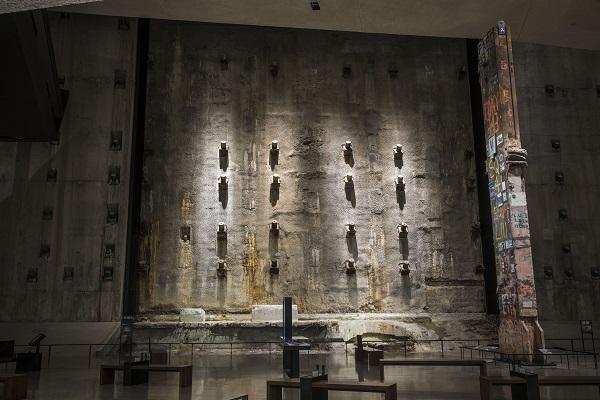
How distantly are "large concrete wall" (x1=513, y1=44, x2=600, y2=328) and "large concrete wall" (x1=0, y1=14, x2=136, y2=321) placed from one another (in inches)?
487

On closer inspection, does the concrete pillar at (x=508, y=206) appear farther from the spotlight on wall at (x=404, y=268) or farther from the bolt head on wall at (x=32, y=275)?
the bolt head on wall at (x=32, y=275)

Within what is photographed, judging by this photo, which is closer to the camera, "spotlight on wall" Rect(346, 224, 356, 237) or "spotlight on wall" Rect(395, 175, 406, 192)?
"spotlight on wall" Rect(346, 224, 356, 237)

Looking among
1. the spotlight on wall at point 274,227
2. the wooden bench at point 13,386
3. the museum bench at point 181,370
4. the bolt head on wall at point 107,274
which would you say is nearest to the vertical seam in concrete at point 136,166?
the bolt head on wall at point 107,274

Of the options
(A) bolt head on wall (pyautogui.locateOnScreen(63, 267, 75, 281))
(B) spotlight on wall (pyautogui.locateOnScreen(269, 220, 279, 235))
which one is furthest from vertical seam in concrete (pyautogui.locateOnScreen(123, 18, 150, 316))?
(B) spotlight on wall (pyautogui.locateOnScreen(269, 220, 279, 235))

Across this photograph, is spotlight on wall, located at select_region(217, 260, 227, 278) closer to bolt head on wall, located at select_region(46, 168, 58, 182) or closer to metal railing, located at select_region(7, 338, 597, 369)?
metal railing, located at select_region(7, 338, 597, 369)

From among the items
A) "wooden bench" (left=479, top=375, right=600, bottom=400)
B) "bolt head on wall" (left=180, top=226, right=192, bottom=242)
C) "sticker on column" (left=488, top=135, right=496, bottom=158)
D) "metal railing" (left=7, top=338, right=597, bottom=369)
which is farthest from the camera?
"bolt head on wall" (left=180, top=226, right=192, bottom=242)

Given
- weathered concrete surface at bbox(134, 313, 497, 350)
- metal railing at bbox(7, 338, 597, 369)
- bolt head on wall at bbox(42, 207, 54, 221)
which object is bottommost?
metal railing at bbox(7, 338, 597, 369)

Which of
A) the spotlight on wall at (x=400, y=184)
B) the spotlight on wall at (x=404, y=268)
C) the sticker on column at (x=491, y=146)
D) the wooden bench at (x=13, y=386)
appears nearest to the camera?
the wooden bench at (x=13, y=386)

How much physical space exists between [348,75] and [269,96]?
2.72 m

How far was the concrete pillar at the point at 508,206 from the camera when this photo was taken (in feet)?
38.5

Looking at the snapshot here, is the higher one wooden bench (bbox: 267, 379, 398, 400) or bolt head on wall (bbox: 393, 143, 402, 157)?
bolt head on wall (bbox: 393, 143, 402, 157)

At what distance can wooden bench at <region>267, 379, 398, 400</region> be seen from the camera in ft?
19.5

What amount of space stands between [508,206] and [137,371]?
8357 mm

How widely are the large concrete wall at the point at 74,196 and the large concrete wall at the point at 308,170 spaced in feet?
3.32
